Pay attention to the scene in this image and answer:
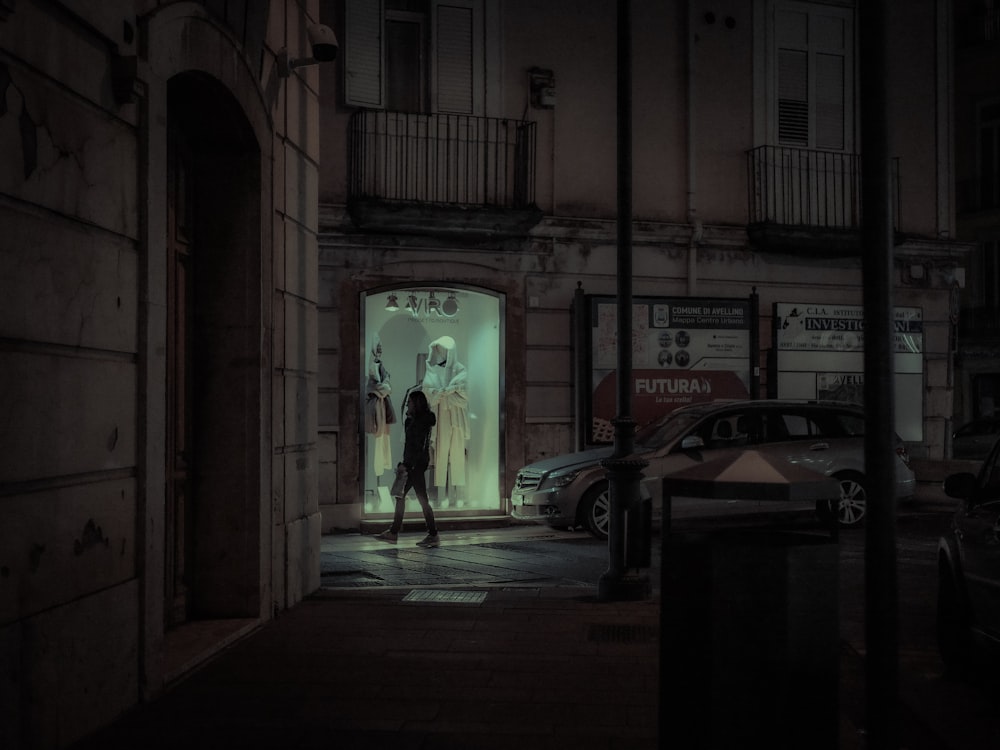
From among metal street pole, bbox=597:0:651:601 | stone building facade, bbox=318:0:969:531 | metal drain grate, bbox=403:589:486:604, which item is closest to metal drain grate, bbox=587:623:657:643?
metal street pole, bbox=597:0:651:601

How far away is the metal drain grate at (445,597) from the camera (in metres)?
8.99

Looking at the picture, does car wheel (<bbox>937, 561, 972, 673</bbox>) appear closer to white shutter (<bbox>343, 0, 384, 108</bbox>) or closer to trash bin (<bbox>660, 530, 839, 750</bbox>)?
trash bin (<bbox>660, 530, 839, 750</bbox>)

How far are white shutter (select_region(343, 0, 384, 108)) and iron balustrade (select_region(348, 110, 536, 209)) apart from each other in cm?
34

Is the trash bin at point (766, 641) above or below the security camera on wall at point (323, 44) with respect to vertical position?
below

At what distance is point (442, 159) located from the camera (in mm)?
16344

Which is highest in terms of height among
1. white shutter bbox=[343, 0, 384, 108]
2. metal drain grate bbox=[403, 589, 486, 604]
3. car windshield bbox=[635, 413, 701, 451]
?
white shutter bbox=[343, 0, 384, 108]

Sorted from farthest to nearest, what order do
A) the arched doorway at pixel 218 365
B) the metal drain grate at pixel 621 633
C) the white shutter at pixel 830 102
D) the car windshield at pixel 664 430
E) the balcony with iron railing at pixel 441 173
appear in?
the white shutter at pixel 830 102
the balcony with iron railing at pixel 441 173
the car windshield at pixel 664 430
the arched doorway at pixel 218 365
the metal drain grate at pixel 621 633

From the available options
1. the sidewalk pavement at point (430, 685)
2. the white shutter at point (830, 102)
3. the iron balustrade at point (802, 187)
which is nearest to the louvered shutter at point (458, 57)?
the iron balustrade at point (802, 187)

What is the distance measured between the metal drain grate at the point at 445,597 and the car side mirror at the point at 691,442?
5.26m

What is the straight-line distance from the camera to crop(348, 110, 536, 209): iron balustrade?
1598 cm

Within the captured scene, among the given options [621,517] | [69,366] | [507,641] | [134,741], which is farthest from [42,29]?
[621,517]

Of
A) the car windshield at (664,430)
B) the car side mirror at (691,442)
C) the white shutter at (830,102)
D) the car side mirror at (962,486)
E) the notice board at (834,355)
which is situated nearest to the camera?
the car side mirror at (962,486)

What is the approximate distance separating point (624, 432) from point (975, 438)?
20559mm

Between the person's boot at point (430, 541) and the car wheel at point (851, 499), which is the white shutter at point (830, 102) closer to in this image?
the car wheel at point (851, 499)
